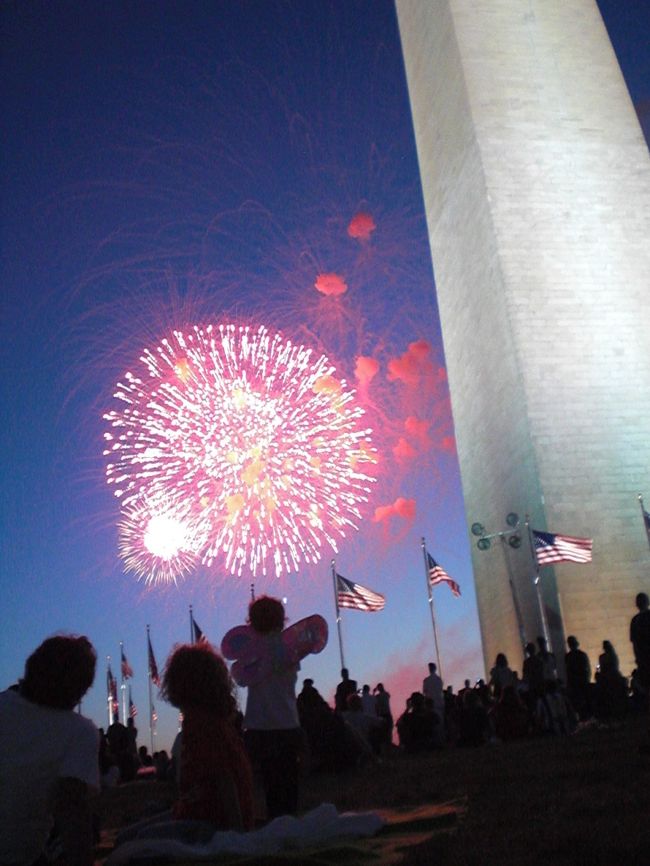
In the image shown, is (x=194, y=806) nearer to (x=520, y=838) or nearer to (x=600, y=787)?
(x=520, y=838)

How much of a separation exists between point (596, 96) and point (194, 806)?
22166 millimetres

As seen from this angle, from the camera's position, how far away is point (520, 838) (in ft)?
13.5

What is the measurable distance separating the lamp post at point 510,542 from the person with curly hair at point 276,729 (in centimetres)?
1439

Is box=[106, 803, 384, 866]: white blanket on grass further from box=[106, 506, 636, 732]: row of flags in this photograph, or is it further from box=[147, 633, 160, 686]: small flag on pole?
box=[147, 633, 160, 686]: small flag on pole

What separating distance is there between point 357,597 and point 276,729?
43.0 feet

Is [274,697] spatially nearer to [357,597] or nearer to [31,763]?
[31,763]

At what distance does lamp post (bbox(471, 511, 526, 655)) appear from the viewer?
1992 cm

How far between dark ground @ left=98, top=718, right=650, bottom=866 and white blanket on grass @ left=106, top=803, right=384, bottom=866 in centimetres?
15

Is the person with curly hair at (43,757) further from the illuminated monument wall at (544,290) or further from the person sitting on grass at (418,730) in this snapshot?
the illuminated monument wall at (544,290)

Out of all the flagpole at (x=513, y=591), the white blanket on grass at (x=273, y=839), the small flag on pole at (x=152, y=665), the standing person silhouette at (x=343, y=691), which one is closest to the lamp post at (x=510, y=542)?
the flagpole at (x=513, y=591)

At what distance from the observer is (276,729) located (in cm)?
566

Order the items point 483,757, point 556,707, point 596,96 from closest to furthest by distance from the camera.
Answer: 1. point 483,757
2. point 556,707
3. point 596,96

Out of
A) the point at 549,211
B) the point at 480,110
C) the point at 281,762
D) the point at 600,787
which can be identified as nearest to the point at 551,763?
the point at 600,787

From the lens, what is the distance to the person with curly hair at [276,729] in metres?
5.64
